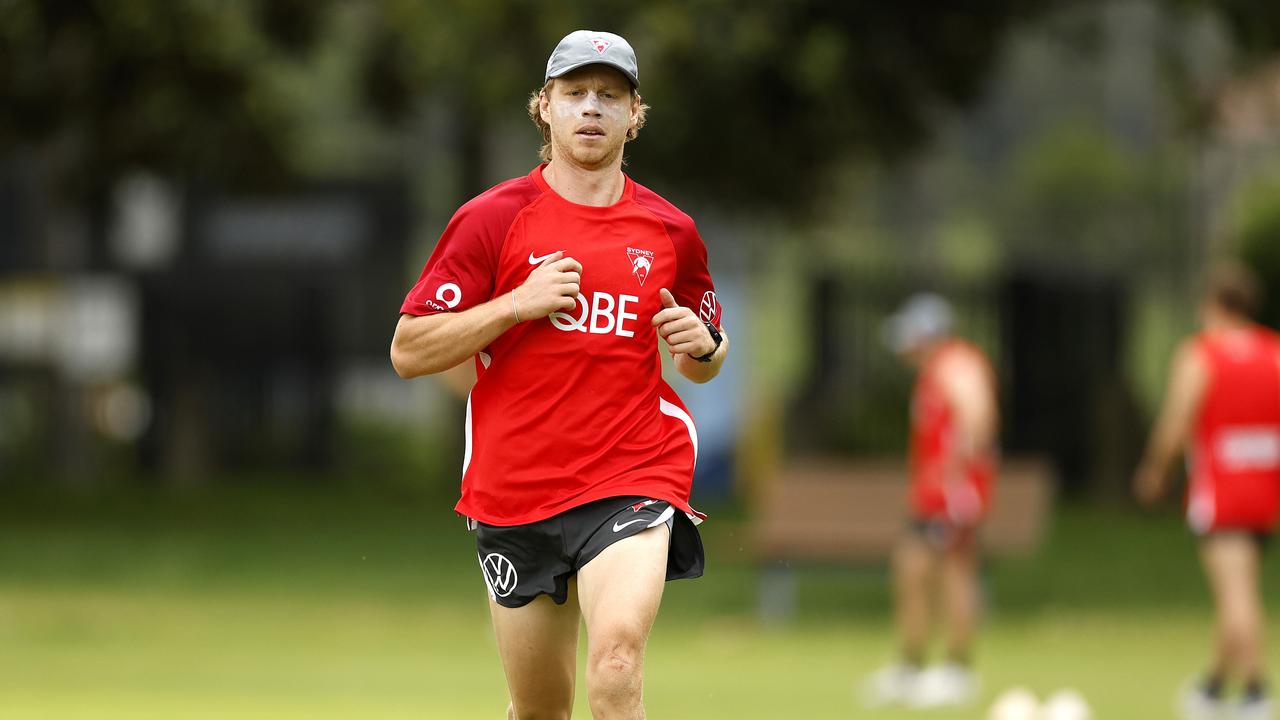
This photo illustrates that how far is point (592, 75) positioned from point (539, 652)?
1.64 m

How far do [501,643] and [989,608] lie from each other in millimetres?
13210

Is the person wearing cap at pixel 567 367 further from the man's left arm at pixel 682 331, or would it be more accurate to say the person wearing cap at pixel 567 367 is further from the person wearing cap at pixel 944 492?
the person wearing cap at pixel 944 492

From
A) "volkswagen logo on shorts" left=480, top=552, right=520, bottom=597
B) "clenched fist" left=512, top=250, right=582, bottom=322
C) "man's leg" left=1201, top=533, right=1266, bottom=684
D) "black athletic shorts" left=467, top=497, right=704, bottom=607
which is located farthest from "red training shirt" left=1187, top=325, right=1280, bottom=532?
"clenched fist" left=512, top=250, right=582, bottom=322

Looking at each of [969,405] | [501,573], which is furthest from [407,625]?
[501,573]

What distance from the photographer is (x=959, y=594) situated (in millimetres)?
14281

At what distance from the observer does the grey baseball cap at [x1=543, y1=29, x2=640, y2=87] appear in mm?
6359

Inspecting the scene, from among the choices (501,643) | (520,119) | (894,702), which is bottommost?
(894,702)

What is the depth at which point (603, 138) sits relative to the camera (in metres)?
6.42

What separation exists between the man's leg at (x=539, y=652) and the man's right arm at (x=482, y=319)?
74 cm

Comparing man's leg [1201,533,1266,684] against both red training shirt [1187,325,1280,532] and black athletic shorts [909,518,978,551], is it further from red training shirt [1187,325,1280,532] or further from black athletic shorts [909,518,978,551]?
black athletic shorts [909,518,978,551]

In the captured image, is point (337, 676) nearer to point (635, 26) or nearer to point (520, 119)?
point (635, 26)

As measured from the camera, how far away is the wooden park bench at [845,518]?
17812 mm

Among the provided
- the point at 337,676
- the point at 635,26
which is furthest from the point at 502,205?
the point at 635,26

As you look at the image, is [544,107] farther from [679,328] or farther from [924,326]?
[924,326]
